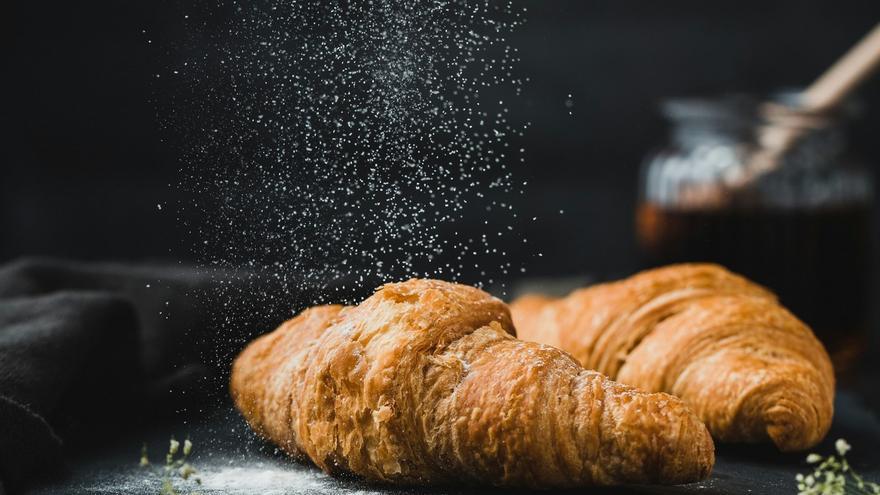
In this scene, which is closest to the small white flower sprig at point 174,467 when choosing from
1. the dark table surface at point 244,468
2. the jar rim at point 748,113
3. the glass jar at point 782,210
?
the dark table surface at point 244,468

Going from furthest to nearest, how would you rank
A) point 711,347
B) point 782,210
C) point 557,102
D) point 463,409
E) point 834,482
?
point 557,102
point 782,210
point 711,347
point 834,482
point 463,409

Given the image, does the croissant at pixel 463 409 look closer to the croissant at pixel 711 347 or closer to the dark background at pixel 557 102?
the croissant at pixel 711 347

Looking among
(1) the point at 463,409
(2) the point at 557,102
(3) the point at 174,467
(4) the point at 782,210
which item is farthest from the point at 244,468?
(2) the point at 557,102

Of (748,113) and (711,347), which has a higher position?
(748,113)

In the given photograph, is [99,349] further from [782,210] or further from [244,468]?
[782,210]

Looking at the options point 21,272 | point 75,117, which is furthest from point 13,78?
point 21,272
